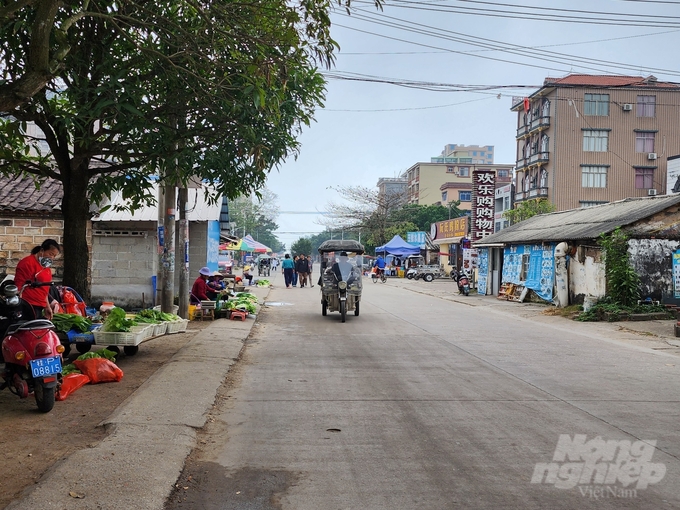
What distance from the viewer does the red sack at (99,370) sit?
8.73m

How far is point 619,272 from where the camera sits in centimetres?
1888

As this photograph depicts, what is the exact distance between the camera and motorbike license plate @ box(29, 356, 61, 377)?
6.87 m

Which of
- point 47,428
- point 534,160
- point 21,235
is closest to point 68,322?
point 47,428

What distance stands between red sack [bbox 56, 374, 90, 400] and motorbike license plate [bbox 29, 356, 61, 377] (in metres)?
0.77

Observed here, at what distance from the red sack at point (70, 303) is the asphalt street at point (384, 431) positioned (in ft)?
5.86

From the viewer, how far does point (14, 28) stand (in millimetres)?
8961

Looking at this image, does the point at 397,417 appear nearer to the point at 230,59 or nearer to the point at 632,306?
the point at 230,59

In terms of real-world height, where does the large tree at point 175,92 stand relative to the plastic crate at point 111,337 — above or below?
above

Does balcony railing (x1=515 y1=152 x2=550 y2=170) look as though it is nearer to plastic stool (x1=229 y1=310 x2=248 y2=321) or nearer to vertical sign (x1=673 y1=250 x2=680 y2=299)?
vertical sign (x1=673 y1=250 x2=680 y2=299)

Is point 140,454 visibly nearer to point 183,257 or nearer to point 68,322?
point 68,322

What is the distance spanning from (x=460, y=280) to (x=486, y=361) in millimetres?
20513

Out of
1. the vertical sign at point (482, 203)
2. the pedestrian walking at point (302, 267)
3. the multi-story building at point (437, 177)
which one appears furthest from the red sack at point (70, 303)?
the multi-story building at point (437, 177)

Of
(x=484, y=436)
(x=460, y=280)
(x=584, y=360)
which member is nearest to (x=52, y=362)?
(x=484, y=436)

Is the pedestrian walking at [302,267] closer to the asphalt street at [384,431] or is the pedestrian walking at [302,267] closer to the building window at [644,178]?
the asphalt street at [384,431]
